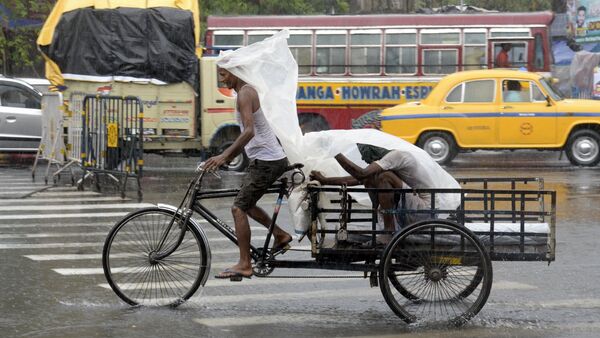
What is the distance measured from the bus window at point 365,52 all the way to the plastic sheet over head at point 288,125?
1726 centimetres

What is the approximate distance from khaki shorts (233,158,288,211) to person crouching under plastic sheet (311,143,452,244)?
0.28 metres

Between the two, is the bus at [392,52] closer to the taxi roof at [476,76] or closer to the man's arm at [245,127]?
the taxi roof at [476,76]

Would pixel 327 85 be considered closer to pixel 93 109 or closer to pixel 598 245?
pixel 93 109

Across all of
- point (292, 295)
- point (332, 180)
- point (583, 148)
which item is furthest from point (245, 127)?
point (583, 148)

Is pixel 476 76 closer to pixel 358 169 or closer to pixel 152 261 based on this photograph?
pixel 358 169

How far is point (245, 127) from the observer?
760cm

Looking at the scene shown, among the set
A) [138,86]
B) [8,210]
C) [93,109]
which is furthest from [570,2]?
[8,210]

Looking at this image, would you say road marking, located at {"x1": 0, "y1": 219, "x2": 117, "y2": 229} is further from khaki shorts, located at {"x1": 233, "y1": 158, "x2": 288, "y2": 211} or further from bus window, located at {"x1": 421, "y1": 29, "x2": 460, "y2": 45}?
bus window, located at {"x1": 421, "y1": 29, "x2": 460, "y2": 45}

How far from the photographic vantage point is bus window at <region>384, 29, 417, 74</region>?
24828 millimetres

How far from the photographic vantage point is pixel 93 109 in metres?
16.5

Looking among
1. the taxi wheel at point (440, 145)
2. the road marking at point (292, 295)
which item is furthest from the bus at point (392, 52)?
the road marking at point (292, 295)

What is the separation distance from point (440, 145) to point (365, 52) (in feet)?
14.8

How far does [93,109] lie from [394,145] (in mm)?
9671

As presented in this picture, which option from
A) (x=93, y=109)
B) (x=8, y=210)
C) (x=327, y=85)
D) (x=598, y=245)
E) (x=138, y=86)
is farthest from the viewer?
(x=327, y=85)
